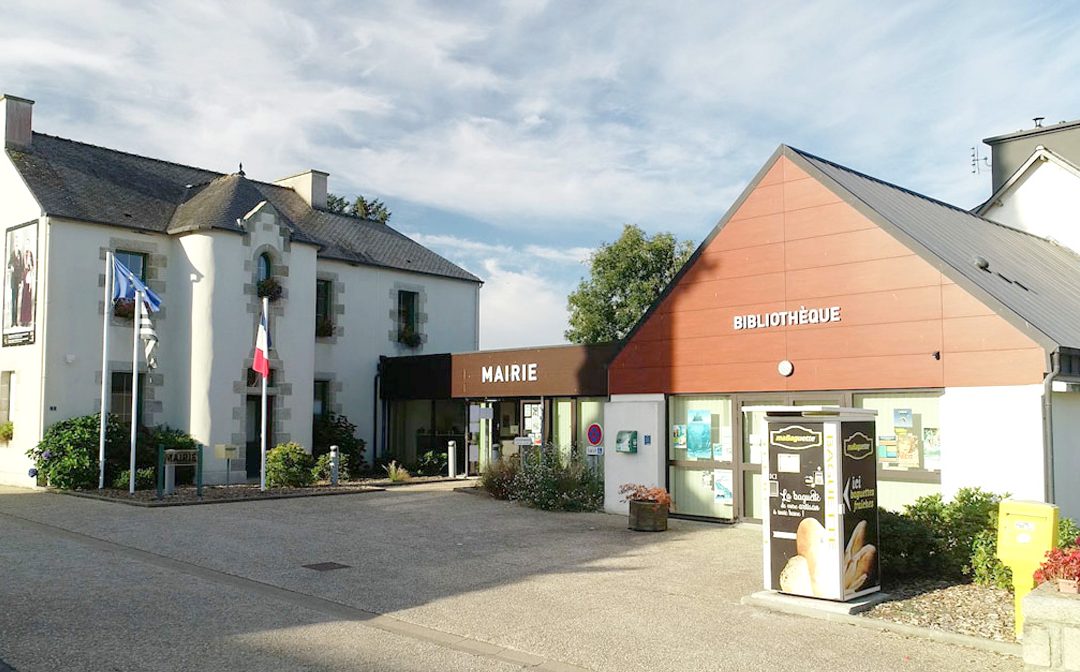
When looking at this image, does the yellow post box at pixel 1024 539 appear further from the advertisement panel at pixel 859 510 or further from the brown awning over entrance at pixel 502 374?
the brown awning over entrance at pixel 502 374

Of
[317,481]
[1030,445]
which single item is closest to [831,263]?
[1030,445]

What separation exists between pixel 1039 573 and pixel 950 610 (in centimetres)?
136

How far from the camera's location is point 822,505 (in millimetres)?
8945

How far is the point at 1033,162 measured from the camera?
19156 mm

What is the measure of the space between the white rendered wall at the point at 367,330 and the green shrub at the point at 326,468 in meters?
2.53

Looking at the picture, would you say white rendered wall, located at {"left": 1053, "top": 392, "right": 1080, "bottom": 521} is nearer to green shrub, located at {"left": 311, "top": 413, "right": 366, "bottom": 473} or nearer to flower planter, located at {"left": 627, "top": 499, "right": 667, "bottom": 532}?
flower planter, located at {"left": 627, "top": 499, "right": 667, "bottom": 532}

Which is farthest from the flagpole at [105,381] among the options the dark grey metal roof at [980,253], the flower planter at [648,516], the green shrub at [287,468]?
the dark grey metal roof at [980,253]

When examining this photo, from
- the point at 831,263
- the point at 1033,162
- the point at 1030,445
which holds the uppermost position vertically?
the point at 1033,162

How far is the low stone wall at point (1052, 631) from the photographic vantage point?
21.0 ft

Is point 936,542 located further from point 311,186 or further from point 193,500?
point 311,186

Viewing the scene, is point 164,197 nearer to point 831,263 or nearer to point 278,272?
point 278,272

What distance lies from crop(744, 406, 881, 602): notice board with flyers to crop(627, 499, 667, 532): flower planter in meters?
4.54

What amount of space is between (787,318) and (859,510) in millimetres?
5128

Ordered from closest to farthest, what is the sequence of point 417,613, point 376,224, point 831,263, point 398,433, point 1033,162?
point 417,613 < point 831,263 < point 1033,162 < point 398,433 < point 376,224
